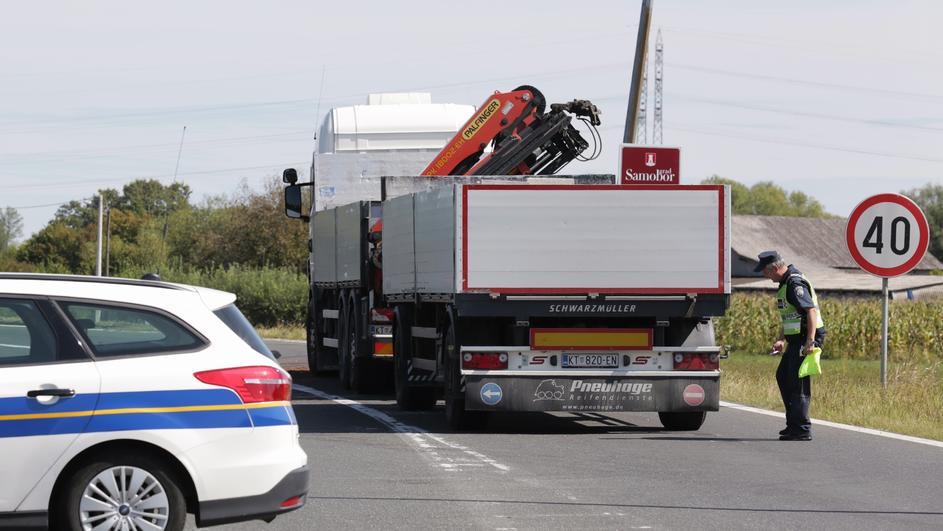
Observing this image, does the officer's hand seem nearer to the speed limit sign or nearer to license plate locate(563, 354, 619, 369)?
license plate locate(563, 354, 619, 369)

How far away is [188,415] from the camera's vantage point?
24.8ft

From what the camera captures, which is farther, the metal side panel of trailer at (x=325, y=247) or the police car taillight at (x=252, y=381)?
the metal side panel of trailer at (x=325, y=247)

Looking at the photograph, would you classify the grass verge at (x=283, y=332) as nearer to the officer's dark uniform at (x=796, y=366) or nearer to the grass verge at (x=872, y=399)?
the grass verge at (x=872, y=399)

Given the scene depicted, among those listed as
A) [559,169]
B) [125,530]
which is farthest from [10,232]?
[125,530]

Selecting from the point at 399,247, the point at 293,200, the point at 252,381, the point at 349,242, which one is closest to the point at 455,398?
the point at 399,247

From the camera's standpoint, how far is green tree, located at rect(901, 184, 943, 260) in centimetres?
12862

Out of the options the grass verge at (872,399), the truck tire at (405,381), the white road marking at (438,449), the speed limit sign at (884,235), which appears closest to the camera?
the white road marking at (438,449)

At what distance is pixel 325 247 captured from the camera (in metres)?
22.5

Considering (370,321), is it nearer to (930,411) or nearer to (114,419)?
(930,411)

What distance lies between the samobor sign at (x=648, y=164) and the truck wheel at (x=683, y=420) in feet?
12.1

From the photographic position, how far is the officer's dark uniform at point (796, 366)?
14148mm

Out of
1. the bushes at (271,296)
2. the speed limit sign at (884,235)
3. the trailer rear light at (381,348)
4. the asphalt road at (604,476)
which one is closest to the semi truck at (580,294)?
the asphalt road at (604,476)

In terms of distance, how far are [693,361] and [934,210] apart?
Result: 125 meters

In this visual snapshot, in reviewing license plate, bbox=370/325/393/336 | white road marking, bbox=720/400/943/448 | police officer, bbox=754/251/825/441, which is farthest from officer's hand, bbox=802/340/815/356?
license plate, bbox=370/325/393/336
